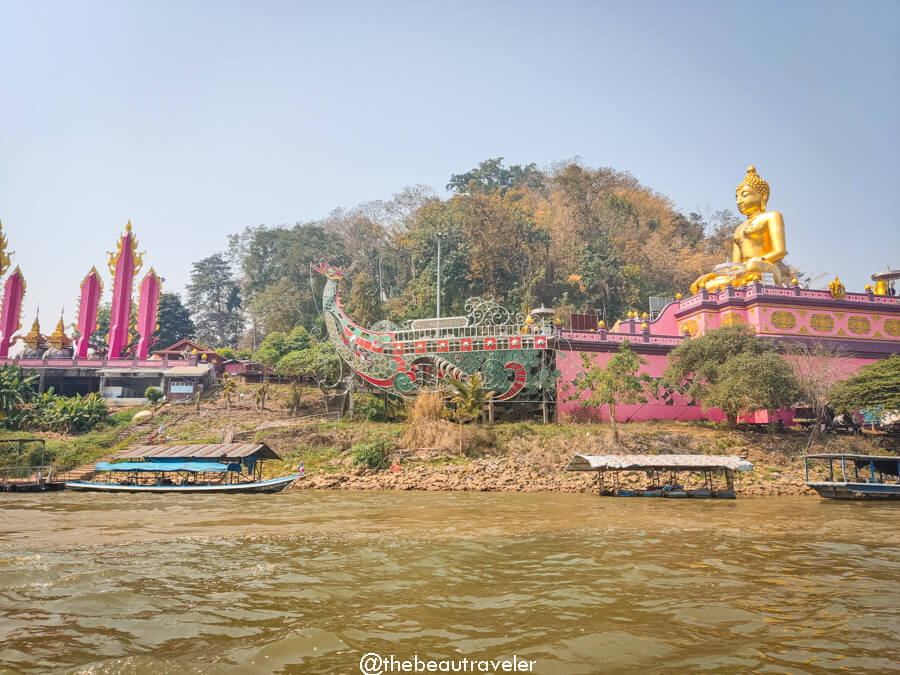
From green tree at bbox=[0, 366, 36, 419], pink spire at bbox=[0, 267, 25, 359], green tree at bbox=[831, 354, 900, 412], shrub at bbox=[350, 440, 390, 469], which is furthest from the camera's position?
pink spire at bbox=[0, 267, 25, 359]

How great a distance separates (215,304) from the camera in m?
56.6

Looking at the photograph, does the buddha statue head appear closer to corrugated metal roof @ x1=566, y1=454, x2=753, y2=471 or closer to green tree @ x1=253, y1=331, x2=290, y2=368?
corrugated metal roof @ x1=566, y1=454, x2=753, y2=471

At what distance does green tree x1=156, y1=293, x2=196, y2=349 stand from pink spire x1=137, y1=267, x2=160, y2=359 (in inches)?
481

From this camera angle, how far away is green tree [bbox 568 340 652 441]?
23781mm

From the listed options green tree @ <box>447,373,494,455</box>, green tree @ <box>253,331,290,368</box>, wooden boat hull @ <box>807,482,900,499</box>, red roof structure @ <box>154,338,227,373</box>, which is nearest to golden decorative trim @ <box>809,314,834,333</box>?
wooden boat hull @ <box>807,482,900,499</box>

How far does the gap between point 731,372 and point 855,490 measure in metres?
6.26

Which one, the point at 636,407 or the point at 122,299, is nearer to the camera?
the point at 636,407

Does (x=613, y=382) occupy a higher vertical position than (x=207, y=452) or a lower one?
higher

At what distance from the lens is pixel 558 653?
449 centimetres

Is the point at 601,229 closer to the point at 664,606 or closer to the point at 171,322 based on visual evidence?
the point at 171,322

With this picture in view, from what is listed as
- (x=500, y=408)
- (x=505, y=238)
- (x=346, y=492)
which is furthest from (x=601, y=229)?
(x=346, y=492)

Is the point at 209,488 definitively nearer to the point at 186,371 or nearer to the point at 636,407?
the point at 636,407

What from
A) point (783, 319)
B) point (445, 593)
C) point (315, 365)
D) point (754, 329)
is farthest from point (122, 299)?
point (783, 319)

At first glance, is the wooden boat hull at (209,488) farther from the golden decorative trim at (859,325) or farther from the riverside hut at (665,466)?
the golden decorative trim at (859,325)
